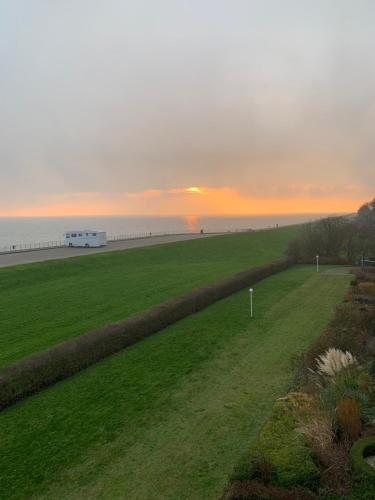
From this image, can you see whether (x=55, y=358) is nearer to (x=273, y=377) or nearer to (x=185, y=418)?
(x=185, y=418)

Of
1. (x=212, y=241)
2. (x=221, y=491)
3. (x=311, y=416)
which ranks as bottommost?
(x=221, y=491)

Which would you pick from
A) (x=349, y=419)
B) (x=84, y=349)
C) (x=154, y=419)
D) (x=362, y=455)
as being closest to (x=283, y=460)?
(x=362, y=455)

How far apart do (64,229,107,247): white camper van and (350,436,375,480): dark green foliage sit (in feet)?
178

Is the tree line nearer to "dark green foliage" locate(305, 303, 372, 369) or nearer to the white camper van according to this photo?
"dark green foliage" locate(305, 303, 372, 369)

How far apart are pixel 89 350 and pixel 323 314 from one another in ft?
46.8

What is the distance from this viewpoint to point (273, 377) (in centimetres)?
1434

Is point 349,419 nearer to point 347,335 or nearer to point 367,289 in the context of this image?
point 347,335

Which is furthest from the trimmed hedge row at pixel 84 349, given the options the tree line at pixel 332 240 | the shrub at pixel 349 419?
the tree line at pixel 332 240

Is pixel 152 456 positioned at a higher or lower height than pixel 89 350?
lower

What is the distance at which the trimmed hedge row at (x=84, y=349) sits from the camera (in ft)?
41.4

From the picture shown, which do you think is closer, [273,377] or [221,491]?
[221,491]

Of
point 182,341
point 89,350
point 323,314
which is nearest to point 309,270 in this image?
point 323,314

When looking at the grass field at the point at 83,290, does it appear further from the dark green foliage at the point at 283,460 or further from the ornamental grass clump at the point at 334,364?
the ornamental grass clump at the point at 334,364

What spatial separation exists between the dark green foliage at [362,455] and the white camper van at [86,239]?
54.2m
